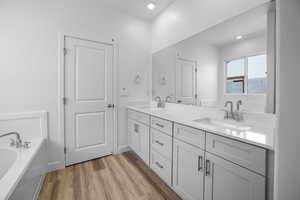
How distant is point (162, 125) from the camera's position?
1.67 metres

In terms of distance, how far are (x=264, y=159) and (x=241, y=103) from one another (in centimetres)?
Answer: 75

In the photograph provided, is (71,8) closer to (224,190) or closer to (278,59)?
(278,59)

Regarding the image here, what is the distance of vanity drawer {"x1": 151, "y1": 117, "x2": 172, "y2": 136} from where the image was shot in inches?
61.4

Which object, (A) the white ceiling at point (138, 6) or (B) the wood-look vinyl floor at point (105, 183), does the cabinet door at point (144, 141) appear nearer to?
(B) the wood-look vinyl floor at point (105, 183)

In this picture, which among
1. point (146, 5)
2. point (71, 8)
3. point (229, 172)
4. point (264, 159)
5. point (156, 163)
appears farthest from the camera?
point (146, 5)

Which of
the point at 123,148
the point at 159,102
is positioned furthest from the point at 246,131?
the point at 123,148

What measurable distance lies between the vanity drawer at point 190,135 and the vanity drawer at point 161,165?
0.39 metres

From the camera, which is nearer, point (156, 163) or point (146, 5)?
point (156, 163)

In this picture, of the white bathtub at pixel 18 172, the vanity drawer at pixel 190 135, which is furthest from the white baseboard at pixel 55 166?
the vanity drawer at pixel 190 135

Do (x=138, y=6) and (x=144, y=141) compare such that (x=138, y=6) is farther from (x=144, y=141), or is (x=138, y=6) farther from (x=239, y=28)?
(x=144, y=141)

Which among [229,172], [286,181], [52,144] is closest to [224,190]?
[229,172]

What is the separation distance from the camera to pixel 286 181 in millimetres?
544

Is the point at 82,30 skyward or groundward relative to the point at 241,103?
skyward

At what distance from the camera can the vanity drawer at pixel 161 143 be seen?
61.3 inches
